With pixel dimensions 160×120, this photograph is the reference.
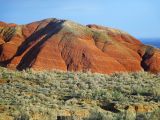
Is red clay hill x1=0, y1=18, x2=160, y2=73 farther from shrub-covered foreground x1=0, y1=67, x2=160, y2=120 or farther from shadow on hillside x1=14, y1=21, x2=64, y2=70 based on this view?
shrub-covered foreground x1=0, y1=67, x2=160, y2=120

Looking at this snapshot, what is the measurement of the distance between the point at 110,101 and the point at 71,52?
24313mm

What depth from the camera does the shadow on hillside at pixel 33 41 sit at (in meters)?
50.9

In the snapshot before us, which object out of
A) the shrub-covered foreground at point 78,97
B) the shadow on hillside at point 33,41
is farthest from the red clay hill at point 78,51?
the shrub-covered foreground at point 78,97

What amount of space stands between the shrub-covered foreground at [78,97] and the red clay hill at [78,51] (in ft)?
37.9

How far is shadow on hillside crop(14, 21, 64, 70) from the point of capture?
50.9m

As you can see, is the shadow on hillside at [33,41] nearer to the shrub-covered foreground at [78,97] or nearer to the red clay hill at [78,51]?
the red clay hill at [78,51]

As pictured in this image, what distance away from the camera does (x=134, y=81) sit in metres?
35.0

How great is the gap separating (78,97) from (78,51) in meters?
22.7

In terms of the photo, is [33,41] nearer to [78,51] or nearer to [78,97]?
[78,51]

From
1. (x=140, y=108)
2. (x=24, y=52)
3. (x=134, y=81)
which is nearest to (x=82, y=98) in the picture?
(x=140, y=108)

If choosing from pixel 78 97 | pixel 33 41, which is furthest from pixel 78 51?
pixel 78 97

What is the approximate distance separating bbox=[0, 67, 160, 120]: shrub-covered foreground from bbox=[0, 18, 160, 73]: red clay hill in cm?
1157

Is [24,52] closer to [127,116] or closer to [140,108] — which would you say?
[140,108]

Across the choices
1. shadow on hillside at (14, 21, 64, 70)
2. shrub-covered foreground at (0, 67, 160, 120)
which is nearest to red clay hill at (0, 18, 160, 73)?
shadow on hillside at (14, 21, 64, 70)
